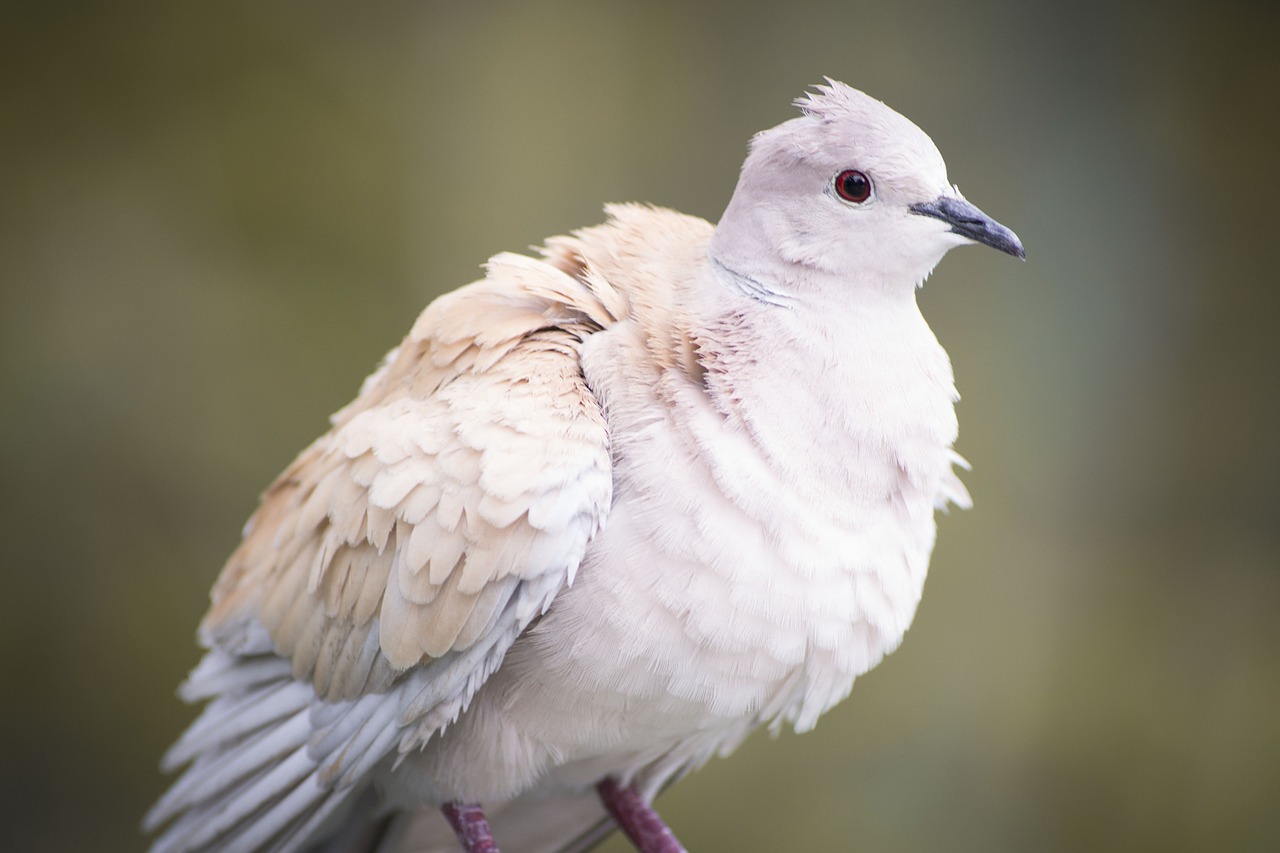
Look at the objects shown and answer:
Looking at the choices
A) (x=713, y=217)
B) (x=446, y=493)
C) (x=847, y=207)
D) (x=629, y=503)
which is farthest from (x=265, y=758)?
(x=713, y=217)

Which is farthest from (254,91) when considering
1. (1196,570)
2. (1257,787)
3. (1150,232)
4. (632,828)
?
(1257,787)

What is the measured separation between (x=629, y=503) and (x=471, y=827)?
1.48ft

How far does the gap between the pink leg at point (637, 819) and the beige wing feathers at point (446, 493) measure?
415mm

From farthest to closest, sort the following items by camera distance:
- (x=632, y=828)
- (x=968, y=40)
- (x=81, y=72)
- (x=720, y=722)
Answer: (x=968, y=40), (x=81, y=72), (x=632, y=828), (x=720, y=722)

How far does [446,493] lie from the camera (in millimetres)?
1094

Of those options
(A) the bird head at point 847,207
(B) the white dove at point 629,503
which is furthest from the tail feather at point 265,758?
(A) the bird head at point 847,207

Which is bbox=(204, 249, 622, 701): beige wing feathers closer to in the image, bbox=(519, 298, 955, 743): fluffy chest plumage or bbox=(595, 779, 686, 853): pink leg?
bbox=(519, 298, 955, 743): fluffy chest plumage

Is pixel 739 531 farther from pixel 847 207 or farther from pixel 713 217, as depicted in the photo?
pixel 713 217

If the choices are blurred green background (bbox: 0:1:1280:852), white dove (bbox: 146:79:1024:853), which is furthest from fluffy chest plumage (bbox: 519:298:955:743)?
blurred green background (bbox: 0:1:1280:852)

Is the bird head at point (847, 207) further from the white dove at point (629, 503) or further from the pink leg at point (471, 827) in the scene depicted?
the pink leg at point (471, 827)

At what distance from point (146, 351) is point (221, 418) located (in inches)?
8.0

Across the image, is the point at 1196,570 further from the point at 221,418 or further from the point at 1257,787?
the point at 221,418

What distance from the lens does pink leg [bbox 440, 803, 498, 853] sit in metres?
1.26

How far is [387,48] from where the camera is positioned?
235 centimetres
